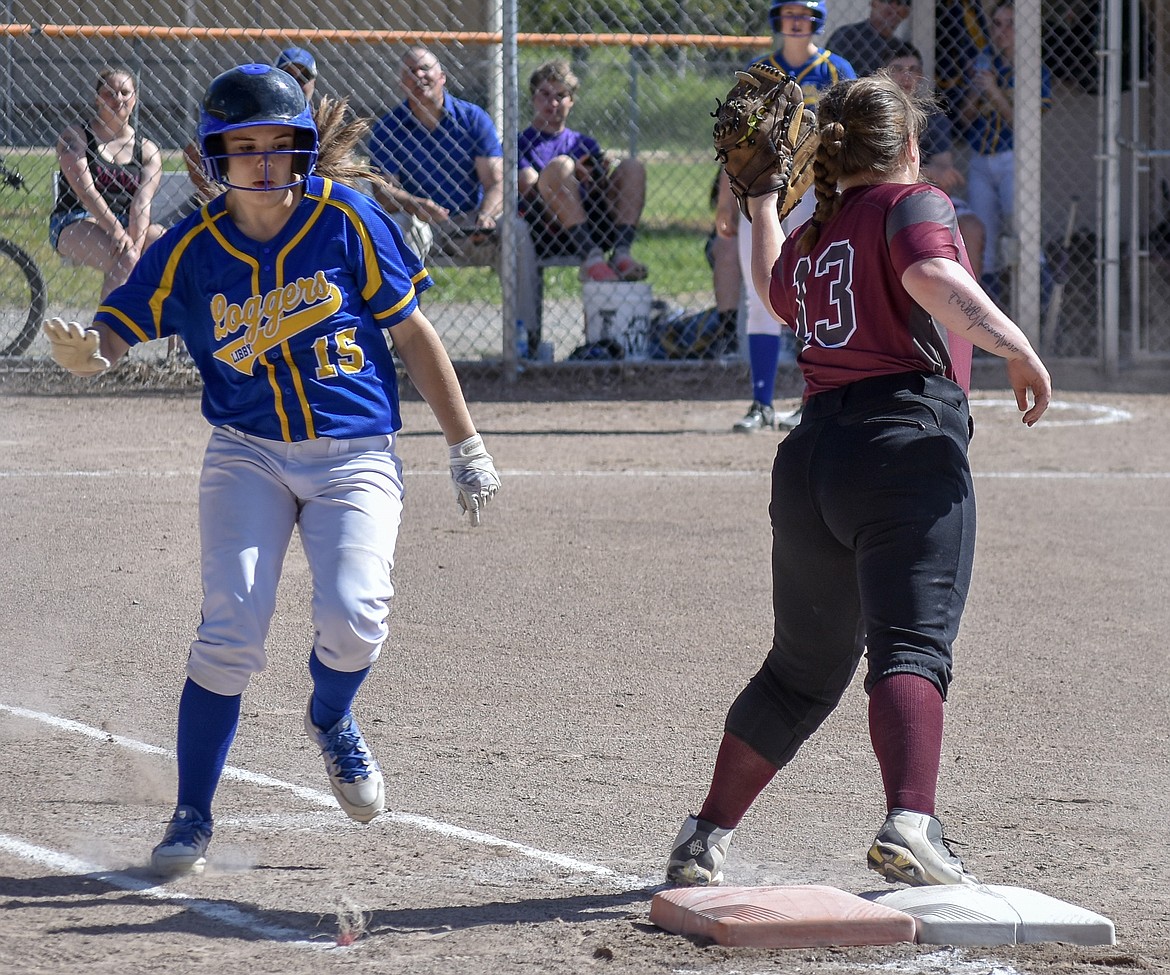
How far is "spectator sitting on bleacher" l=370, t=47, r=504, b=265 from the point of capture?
10.1 meters

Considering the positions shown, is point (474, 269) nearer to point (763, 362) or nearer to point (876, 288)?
point (763, 362)

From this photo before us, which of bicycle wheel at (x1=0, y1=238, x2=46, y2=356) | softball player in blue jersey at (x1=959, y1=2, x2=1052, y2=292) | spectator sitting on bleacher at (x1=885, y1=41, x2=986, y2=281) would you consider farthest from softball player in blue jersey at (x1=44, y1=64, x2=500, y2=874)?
softball player in blue jersey at (x1=959, y1=2, x2=1052, y2=292)

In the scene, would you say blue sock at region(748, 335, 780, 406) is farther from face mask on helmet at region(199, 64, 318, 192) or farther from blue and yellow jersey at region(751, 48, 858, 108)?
face mask on helmet at region(199, 64, 318, 192)

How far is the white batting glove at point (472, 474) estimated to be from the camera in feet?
11.8

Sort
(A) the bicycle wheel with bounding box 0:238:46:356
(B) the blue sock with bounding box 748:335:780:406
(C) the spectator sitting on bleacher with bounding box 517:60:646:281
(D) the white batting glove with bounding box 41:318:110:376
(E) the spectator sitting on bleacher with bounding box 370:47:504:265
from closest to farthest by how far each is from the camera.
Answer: (D) the white batting glove with bounding box 41:318:110:376
(B) the blue sock with bounding box 748:335:780:406
(A) the bicycle wheel with bounding box 0:238:46:356
(E) the spectator sitting on bleacher with bounding box 370:47:504:265
(C) the spectator sitting on bleacher with bounding box 517:60:646:281

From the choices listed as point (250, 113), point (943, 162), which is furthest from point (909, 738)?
point (943, 162)

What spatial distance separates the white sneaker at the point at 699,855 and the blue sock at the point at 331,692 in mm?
762

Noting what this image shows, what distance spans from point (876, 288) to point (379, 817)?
1.65m

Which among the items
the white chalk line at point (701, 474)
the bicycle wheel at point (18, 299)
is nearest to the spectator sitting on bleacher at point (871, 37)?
the white chalk line at point (701, 474)

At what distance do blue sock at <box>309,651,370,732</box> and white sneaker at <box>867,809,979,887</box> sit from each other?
46.2 inches

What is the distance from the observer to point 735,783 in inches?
128

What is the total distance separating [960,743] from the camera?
14.1ft

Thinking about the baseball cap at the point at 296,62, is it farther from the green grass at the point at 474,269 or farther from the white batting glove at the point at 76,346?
the white batting glove at the point at 76,346

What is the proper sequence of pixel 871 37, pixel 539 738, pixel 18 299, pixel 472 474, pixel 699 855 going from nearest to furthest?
pixel 699 855 < pixel 472 474 < pixel 539 738 < pixel 18 299 < pixel 871 37
